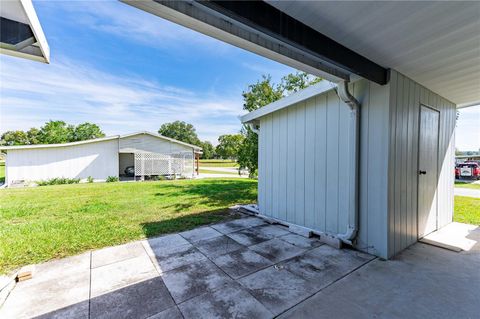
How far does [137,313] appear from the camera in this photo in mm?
1741

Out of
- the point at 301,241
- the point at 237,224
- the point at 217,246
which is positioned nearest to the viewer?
the point at 217,246

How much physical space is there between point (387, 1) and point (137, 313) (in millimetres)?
3093

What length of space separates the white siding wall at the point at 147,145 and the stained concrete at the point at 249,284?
13.1 meters

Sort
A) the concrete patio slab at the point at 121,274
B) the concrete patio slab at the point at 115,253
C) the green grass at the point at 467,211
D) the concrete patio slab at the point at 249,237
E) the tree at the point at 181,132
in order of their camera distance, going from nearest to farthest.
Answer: the concrete patio slab at the point at 121,274
the concrete patio slab at the point at 115,253
the concrete patio slab at the point at 249,237
the green grass at the point at 467,211
the tree at the point at 181,132

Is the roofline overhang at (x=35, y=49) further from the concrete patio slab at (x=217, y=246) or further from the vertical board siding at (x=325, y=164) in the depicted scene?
the vertical board siding at (x=325, y=164)

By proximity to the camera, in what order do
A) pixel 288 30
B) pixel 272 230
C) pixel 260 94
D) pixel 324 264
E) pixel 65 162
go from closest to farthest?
pixel 288 30
pixel 324 264
pixel 272 230
pixel 260 94
pixel 65 162

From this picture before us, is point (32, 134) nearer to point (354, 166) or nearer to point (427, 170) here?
point (354, 166)

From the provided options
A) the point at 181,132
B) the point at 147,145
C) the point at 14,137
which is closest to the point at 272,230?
the point at 147,145

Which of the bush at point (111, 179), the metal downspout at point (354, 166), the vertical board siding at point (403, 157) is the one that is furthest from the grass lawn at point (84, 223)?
the bush at point (111, 179)

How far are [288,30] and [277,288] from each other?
236 centimetres

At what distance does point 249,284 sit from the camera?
Result: 216 centimetres

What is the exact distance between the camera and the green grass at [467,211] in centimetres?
446

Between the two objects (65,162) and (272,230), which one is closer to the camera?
(272,230)

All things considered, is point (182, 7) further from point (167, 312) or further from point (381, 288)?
point (381, 288)
